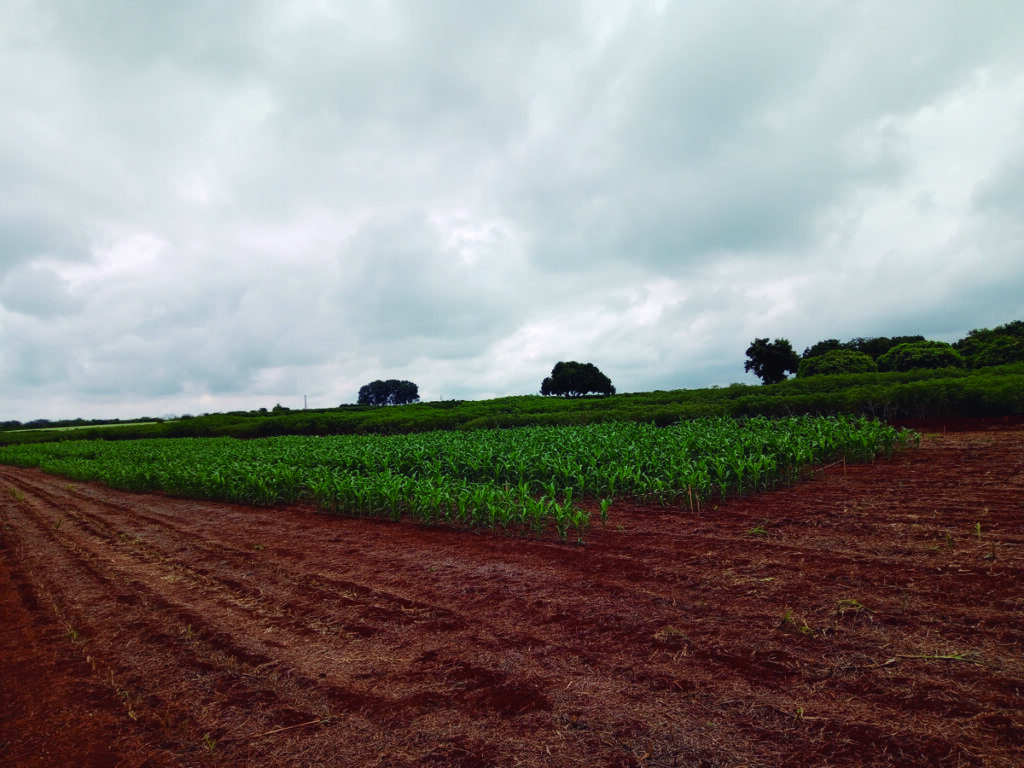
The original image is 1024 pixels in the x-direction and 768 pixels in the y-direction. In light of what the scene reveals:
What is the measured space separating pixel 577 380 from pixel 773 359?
21.2 metres

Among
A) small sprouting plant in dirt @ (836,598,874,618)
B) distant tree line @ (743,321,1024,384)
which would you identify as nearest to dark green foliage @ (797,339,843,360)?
distant tree line @ (743,321,1024,384)

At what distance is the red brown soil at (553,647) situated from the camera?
2479 mm

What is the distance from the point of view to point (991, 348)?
24.5 metres

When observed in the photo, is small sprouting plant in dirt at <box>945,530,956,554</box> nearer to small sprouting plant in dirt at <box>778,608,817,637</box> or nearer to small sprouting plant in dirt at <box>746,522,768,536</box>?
small sprouting plant in dirt at <box>746,522,768,536</box>

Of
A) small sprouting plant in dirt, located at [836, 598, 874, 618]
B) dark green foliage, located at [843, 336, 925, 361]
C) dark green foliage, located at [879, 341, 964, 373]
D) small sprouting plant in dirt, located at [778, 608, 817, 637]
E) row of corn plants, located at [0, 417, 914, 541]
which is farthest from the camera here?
dark green foliage, located at [843, 336, 925, 361]

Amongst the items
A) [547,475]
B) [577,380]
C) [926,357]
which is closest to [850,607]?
[547,475]

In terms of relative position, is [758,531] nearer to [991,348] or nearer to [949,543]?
[949,543]

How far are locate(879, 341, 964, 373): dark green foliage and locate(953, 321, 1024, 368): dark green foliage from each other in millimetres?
621

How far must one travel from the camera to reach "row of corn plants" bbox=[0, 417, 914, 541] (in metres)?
7.39

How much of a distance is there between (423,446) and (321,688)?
35.2 feet

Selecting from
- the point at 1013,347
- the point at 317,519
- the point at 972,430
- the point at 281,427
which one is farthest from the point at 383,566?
the point at 281,427

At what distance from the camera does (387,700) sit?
114 inches

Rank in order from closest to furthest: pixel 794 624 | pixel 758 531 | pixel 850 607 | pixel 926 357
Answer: pixel 794 624, pixel 850 607, pixel 758 531, pixel 926 357

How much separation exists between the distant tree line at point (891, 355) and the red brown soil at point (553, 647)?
2089 centimetres
